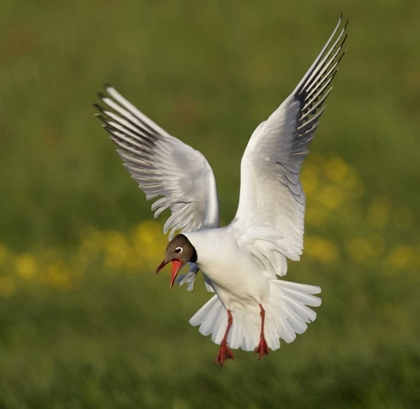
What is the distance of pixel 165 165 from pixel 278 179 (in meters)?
0.65

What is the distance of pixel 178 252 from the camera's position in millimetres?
5715

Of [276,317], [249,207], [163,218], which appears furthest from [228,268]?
[163,218]

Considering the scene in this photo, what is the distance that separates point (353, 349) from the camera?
7863 mm

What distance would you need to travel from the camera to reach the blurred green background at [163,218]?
749 cm

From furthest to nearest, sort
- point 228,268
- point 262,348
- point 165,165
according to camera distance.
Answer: point 165,165
point 262,348
point 228,268

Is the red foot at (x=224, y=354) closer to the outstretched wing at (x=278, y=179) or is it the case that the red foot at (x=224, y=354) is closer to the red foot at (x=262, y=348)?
the red foot at (x=262, y=348)

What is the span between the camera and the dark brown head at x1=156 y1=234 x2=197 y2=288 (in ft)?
18.7

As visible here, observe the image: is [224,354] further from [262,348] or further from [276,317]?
[276,317]

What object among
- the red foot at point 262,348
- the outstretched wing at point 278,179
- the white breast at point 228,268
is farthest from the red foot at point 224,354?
the outstretched wing at point 278,179

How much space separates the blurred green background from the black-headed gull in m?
0.75

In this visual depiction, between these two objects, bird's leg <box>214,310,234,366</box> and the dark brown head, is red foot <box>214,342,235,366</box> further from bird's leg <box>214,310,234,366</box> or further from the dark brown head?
the dark brown head

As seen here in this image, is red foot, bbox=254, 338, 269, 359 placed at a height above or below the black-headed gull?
below

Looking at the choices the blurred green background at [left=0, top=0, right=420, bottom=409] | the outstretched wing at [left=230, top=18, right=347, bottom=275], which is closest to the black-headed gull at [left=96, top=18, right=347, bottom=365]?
the outstretched wing at [left=230, top=18, right=347, bottom=275]

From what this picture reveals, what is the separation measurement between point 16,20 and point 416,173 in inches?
282
